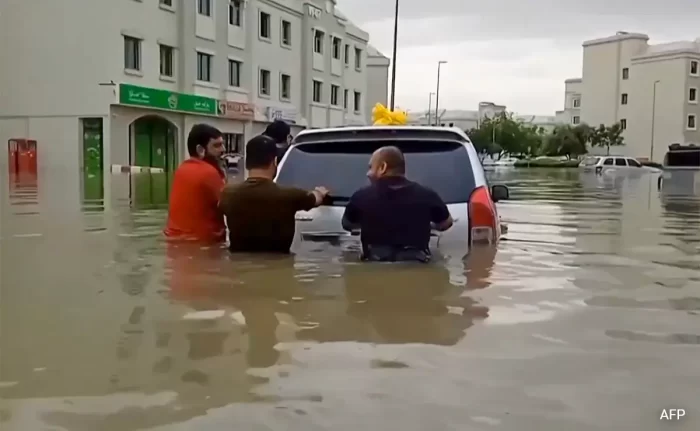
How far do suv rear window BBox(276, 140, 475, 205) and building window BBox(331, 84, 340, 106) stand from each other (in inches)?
1747

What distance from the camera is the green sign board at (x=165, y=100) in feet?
105

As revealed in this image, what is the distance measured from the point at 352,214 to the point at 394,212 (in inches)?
11.8

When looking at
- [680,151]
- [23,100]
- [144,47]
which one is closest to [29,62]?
[23,100]

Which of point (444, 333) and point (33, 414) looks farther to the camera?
point (444, 333)

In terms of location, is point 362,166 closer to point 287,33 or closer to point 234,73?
point 234,73

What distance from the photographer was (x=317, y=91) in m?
48.6

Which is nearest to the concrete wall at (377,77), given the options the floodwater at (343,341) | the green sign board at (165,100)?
the green sign board at (165,100)

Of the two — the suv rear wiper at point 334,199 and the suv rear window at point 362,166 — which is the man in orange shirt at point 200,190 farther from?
the suv rear wiper at point 334,199

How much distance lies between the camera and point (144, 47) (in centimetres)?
3381

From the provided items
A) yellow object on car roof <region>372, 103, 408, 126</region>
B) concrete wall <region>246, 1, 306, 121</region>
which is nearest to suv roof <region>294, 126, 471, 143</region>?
yellow object on car roof <region>372, 103, 408, 126</region>

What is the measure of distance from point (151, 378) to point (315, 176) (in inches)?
120

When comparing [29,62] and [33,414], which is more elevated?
[29,62]

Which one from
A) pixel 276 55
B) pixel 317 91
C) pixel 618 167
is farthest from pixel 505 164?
pixel 276 55

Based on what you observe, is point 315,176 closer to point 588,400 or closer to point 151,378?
point 151,378
